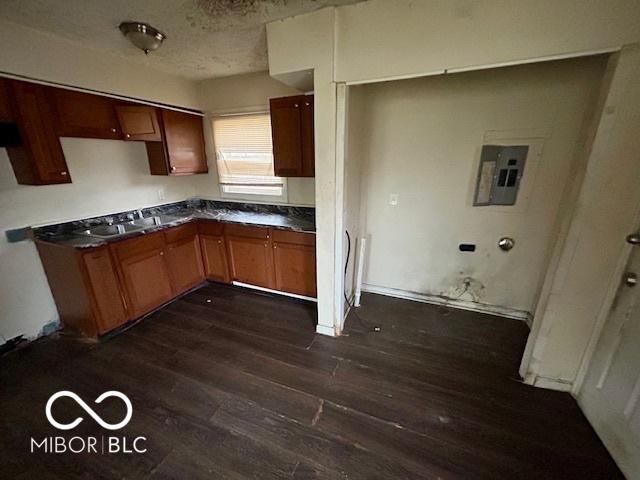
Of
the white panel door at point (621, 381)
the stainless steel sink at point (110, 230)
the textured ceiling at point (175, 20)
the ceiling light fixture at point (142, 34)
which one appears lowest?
the white panel door at point (621, 381)

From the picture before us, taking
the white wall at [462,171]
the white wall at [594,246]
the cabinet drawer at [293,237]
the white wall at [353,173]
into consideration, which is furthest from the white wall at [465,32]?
the cabinet drawer at [293,237]

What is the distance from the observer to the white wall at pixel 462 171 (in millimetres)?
2031

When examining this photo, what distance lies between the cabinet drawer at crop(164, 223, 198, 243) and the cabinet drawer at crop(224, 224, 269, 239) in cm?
38

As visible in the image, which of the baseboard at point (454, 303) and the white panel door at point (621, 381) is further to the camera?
the baseboard at point (454, 303)

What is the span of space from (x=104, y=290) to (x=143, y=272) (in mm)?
340

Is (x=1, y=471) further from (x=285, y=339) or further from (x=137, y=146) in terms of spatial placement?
(x=137, y=146)

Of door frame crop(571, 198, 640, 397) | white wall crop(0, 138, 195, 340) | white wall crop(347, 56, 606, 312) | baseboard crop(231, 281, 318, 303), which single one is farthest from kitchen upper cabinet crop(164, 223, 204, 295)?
door frame crop(571, 198, 640, 397)

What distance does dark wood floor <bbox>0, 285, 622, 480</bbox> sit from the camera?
134 centimetres

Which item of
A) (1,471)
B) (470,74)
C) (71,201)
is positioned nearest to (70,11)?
(71,201)

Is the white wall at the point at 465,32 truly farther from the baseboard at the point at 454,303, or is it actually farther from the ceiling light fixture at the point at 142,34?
the baseboard at the point at 454,303

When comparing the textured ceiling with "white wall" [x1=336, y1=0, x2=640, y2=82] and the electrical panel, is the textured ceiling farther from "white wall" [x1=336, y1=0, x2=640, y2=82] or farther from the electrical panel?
the electrical panel

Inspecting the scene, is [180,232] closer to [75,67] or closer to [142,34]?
[75,67]

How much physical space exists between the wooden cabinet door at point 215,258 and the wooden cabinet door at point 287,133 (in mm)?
1087

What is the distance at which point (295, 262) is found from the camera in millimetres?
2670
